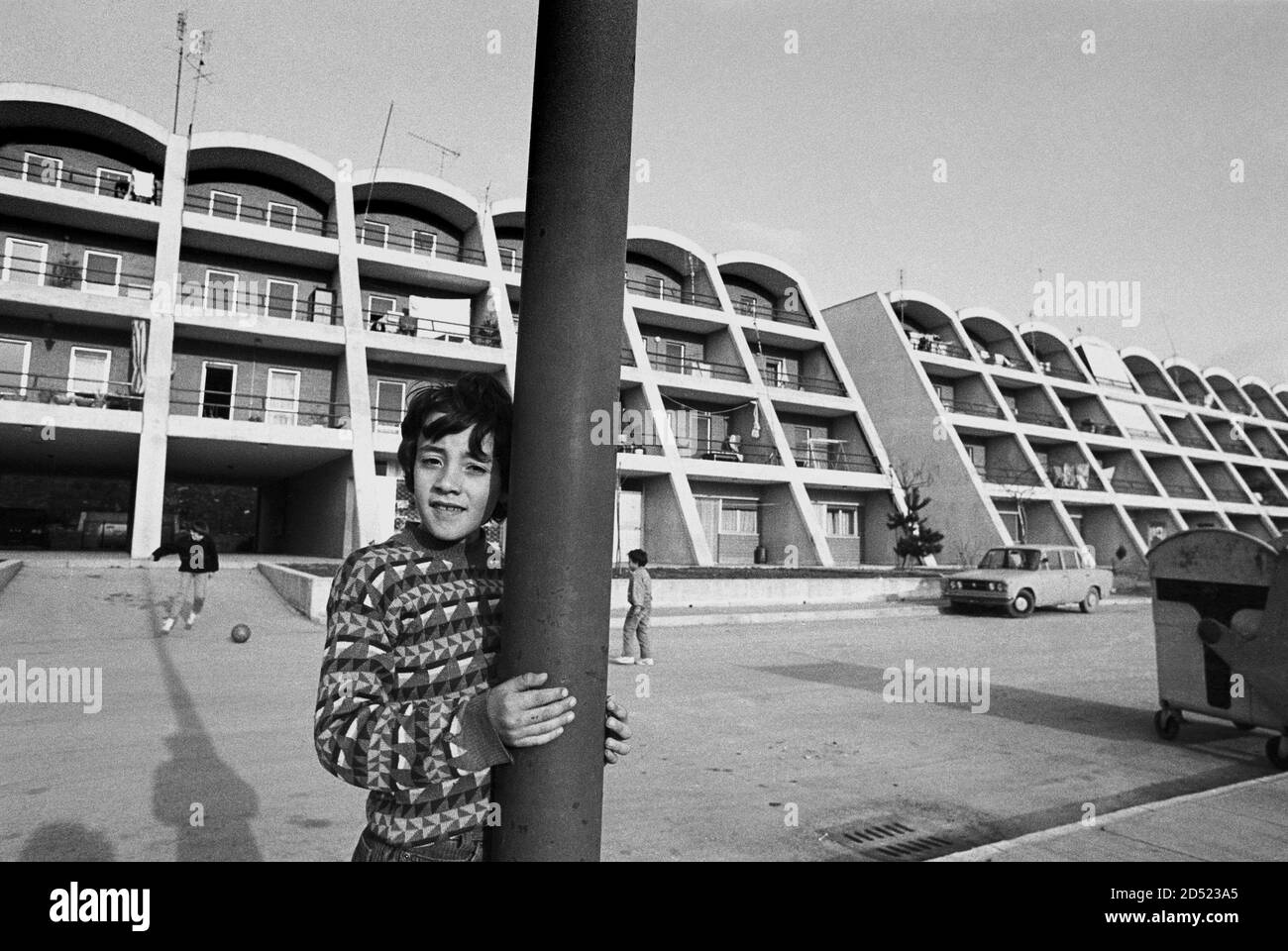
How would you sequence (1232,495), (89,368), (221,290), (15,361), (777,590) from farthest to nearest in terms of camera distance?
(1232,495) → (221,290) → (89,368) → (15,361) → (777,590)

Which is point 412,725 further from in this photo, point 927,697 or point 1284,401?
point 1284,401

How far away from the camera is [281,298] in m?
25.1

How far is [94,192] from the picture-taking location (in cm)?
2336

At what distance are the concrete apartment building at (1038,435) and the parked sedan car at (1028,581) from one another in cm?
952

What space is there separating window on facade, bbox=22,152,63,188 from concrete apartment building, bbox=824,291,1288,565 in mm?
31372

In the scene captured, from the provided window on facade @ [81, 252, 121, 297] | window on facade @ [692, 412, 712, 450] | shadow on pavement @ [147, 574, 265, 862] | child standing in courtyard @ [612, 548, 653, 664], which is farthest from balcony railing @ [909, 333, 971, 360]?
shadow on pavement @ [147, 574, 265, 862]

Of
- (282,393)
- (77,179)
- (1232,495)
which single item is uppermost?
(77,179)

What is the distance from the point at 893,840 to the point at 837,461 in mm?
30056

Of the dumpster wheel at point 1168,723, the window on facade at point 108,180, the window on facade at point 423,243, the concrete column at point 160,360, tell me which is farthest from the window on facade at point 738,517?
the dumpster wheel at point 1168,723

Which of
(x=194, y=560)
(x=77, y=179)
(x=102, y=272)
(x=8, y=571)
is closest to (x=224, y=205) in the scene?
(x=77, y=179)

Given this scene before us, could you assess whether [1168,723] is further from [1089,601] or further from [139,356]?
[139,356]

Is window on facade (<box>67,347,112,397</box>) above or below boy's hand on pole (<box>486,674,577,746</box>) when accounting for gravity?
above

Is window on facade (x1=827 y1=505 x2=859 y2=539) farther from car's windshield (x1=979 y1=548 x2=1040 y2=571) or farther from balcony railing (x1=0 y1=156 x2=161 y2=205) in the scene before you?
balcony railing (x1=0 y1=156 x2=161 y2=205)

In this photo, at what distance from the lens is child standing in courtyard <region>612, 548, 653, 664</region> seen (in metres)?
10.7
